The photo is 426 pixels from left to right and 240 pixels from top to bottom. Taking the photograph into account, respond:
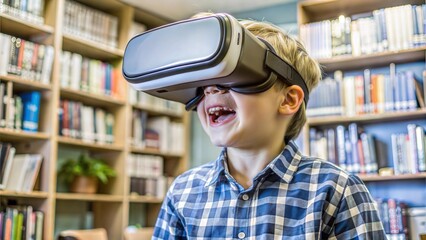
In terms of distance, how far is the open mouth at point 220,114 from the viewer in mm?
878

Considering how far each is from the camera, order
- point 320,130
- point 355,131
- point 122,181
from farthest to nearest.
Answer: point 122,181
point 320,130
point 355,131

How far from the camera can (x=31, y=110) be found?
3.15 metres

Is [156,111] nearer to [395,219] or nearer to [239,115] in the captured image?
[395,219]

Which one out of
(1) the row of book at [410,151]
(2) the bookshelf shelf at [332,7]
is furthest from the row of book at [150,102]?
(1) the row of book at [410,151]

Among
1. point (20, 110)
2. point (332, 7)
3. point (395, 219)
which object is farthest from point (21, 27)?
point (395, 219)

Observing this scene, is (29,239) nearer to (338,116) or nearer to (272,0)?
(338,116)

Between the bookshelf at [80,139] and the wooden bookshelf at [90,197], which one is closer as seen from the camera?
the bookshelf at [80,139]

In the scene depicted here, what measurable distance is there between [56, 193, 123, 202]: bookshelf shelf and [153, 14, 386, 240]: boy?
8.05 ft

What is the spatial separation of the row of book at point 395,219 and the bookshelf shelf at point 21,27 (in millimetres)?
2230

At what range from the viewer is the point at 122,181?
378 cm

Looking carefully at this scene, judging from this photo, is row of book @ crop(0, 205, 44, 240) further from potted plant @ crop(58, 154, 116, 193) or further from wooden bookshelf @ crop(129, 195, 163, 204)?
wooden bookshelf @ crop(129, 195, 163, 204)

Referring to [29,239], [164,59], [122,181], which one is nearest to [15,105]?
[29,239]

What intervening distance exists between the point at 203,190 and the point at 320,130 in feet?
8.59

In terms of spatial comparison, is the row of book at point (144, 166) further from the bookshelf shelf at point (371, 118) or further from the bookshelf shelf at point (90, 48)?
the bookshelf shelf at point (371, 118)
